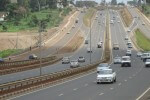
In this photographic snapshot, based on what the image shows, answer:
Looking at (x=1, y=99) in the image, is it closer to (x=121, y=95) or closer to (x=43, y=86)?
(x=121, y=95)

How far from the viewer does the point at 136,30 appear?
189 metres

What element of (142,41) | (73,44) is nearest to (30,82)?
(73,44)

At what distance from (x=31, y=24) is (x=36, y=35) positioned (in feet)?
89.9

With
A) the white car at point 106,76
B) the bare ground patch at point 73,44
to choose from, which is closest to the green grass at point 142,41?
the bare ground patch at point 73,44

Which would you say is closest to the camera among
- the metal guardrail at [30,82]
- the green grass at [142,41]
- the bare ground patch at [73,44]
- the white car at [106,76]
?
the metal guardrail at [30,82]

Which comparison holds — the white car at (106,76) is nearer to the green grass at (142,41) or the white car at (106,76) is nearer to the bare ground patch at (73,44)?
the bare ground patch at (73,44)

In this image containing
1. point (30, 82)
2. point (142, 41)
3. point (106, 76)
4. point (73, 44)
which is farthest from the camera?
point (142, 41)

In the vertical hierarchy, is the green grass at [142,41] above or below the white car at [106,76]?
below

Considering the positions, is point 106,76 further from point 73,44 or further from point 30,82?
point 73,44

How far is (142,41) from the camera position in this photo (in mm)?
159500

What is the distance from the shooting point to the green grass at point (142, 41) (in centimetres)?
14662

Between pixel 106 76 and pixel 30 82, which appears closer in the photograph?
pixel 30 82

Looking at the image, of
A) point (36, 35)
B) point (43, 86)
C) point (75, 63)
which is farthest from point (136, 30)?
point (43, 86)

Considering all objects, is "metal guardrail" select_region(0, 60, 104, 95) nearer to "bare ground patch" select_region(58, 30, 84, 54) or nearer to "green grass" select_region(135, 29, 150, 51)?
"bare ground patch" select_region(58, 30, 84, 54)
